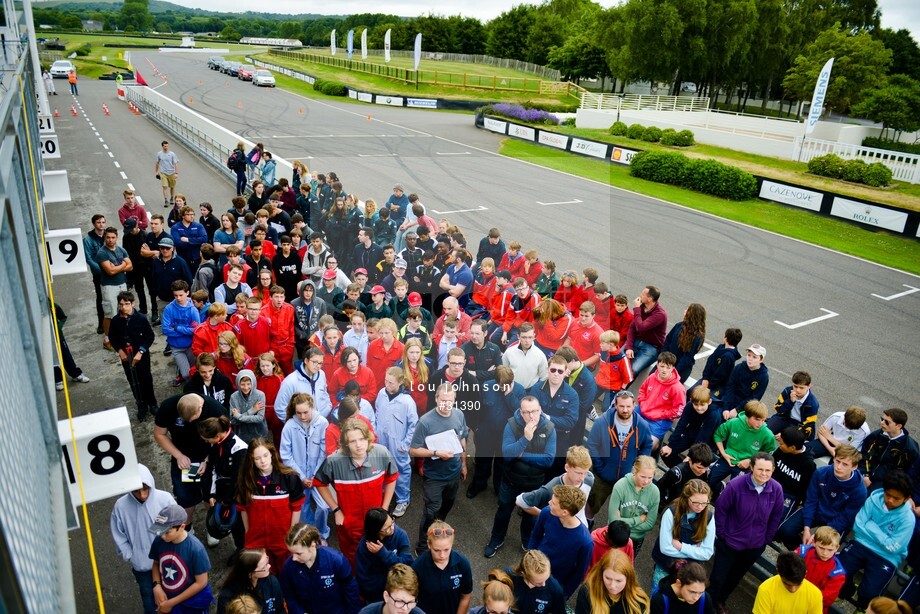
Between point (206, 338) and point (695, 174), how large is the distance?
79.9 ft

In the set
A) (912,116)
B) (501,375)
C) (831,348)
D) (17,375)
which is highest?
(912,116)

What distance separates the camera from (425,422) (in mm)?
6020

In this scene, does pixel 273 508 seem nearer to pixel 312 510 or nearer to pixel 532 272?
pixel 312 510

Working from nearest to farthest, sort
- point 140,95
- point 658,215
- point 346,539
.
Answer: point 346,539 < point 658,215 < point 140,95

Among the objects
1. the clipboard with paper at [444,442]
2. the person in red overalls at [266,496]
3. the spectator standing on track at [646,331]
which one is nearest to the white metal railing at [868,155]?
the spectator standing on track at [646,331]

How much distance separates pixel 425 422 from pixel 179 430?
2.40m

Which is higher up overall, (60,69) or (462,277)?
(60,69)

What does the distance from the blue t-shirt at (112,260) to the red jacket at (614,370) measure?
7944 mm

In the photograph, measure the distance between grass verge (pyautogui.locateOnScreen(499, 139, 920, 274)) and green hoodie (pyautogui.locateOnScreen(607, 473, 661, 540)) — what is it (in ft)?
56.2

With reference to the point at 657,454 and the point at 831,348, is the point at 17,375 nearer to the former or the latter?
the point at 657,454

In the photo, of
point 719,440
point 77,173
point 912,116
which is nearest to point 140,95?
point 77,173

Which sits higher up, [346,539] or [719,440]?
[719,440]

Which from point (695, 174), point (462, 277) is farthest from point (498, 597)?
point (695, 174)

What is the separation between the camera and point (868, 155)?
30.6 meters
